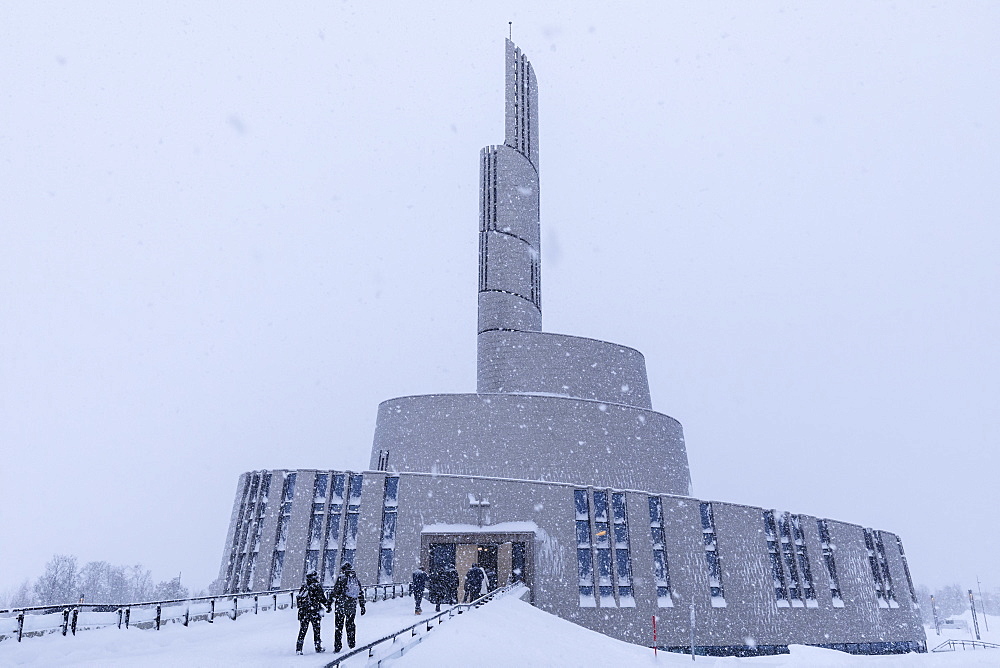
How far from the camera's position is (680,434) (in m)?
43.8

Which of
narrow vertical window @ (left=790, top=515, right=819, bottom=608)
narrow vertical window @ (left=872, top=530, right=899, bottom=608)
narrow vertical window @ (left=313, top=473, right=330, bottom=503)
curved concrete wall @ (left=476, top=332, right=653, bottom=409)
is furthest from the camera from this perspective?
curved concrete wall @ (left=476, top=332, right=653, bottom=409)

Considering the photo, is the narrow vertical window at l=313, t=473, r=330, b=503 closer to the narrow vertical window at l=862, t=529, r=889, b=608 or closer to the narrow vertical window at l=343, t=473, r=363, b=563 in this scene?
the narrow vertical window at l=343, t=473, r=363, b=563

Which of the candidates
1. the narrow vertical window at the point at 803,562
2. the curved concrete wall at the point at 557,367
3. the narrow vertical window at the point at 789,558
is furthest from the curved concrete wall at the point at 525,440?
the narrow vertical window at the point at 803,562

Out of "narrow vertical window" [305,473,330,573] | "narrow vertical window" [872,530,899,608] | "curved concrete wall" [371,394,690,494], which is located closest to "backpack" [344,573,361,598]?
"narrow vertical window" [305,473,330,573]

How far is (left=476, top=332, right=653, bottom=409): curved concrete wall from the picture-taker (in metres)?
41.0

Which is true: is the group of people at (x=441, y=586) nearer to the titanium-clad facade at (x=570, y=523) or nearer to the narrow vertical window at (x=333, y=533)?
the titanium-clad facade at (x=570, y=523)

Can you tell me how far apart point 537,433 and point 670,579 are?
1055 centimetres

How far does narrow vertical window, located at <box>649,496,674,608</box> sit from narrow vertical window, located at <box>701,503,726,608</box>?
8.88ft

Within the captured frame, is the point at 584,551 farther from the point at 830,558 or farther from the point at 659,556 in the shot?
the point at 830,558

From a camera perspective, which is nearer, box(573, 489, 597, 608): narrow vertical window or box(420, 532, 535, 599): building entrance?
box(420, 532, 535, 599): building entrance

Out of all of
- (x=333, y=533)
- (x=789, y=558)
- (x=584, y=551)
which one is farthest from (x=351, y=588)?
(x=789, y=558)

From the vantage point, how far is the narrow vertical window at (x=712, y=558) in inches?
1248

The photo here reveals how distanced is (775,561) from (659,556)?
8388mm

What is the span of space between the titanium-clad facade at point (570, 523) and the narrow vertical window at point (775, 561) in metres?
0.10
